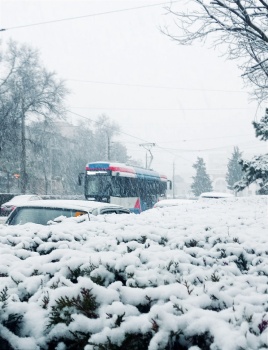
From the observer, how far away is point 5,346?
2045 millimetres

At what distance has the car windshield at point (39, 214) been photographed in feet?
20.1

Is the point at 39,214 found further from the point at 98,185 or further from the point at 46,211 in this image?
the point at 98,185

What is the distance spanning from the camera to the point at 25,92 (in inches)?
1287

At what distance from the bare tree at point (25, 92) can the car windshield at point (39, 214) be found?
26.8m

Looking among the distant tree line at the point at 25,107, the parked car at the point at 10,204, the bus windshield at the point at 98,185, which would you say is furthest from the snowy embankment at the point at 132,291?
the distant tree line at the point at 25,107

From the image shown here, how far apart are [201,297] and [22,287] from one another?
1.13m

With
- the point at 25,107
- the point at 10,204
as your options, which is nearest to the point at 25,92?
the point at 25,107

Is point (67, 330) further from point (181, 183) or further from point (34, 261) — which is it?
point (181, 183)

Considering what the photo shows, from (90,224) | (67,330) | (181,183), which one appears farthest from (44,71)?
(181,183)

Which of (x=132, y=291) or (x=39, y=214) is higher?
(x=39, y=214)

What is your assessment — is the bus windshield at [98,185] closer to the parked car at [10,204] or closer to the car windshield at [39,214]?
the parked car at [10,204]

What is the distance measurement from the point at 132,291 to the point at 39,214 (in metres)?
4.22

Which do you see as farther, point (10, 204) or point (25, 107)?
point (25, 107)

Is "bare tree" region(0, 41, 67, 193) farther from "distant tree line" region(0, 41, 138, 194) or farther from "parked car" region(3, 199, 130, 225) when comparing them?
"parked car" region(3, 199, 130, 225)
